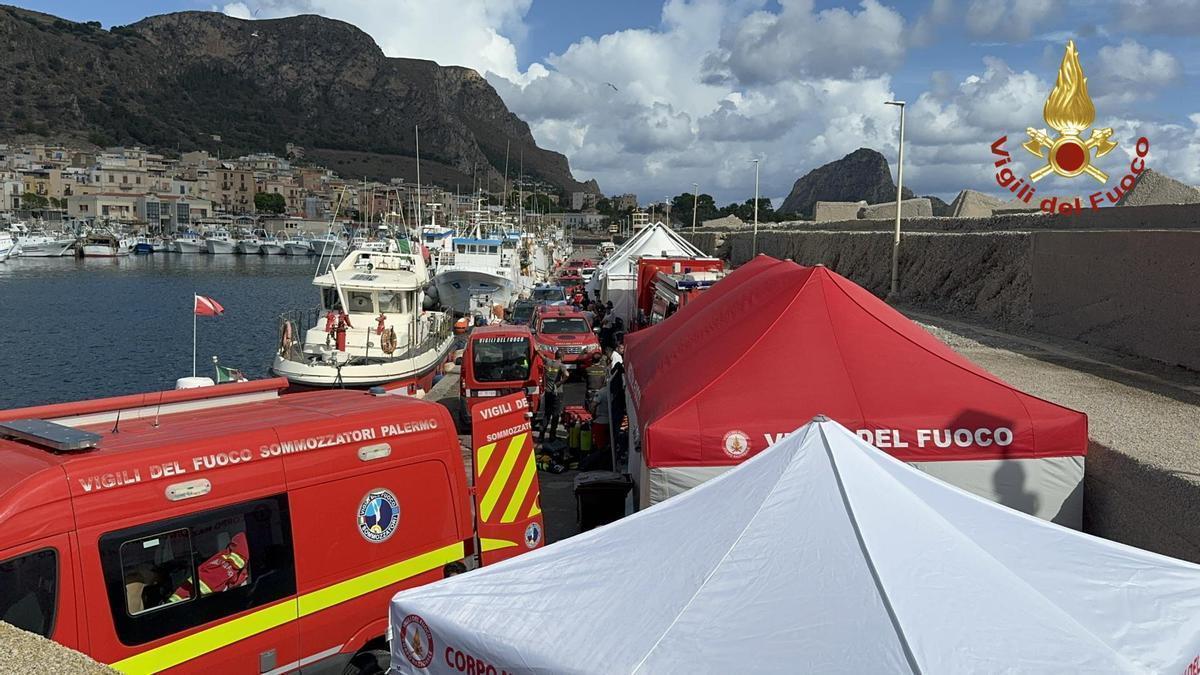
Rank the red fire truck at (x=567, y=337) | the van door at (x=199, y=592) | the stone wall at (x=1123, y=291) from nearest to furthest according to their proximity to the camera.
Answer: the van door at (x=199, y=592), the stone wall at (x=1123, y=291), the red fire truck at (x=567, y=337)

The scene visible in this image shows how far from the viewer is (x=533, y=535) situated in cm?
767

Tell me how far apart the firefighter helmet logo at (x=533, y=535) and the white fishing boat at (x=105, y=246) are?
374 feet

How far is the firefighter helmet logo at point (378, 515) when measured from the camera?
19.8ft

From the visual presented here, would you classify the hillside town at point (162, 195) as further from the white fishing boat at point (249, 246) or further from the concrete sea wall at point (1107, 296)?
the concrete sea wall at point (1107, 296)

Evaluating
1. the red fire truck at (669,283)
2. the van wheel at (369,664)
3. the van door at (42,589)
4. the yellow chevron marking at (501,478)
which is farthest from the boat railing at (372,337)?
the van door at (42,589)

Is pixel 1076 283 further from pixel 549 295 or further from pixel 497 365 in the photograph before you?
pixel 549 295

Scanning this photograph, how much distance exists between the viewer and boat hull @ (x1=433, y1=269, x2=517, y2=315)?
42969 mm

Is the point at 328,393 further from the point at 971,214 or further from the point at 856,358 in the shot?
the point at 971,214

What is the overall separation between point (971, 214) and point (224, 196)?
17981cm

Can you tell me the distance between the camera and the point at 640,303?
29.2 meters

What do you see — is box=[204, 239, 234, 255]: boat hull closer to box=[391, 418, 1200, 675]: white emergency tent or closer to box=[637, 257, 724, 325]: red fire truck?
box=[637, 257, 724, 325]: red fire truck

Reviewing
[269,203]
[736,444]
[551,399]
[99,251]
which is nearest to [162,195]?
[269,203]

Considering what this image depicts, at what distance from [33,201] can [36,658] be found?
179487 mm

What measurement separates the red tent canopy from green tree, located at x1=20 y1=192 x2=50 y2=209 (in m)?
175
